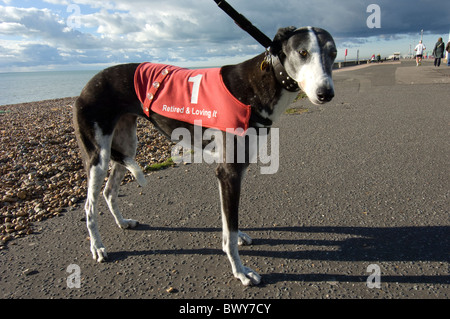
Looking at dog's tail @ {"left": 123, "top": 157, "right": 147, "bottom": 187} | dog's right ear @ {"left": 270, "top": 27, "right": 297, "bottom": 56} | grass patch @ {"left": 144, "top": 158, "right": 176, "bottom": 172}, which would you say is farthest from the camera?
grass patch @ {"left": 144, "top": 158, "right": 176, "bottom": 172}

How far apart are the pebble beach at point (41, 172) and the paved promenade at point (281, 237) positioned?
0.30m

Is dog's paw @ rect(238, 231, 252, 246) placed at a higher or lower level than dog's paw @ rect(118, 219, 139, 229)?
lower

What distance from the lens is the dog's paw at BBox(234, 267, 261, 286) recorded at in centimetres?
248

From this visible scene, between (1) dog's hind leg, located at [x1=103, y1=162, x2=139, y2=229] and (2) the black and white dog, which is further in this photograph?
(1) dog's hind leg, located at [x1=103, y1=162, x2=139, y2=229]

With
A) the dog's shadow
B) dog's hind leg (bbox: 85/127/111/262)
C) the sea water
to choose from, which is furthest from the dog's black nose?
the sea water

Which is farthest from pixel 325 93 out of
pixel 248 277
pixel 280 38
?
pixel 248 277

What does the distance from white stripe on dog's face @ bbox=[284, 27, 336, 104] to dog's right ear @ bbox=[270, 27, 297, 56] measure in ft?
0.22

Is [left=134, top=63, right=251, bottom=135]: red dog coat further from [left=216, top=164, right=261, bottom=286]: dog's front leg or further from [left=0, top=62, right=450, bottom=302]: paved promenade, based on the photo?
[left=0, top=62, right=450, bottom=302]: paved promenade

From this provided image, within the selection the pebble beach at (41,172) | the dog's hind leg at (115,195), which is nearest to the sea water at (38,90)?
the pebble beach at (41,172)

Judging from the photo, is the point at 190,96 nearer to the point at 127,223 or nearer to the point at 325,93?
the point at 325,93

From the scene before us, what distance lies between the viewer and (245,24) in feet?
8.32

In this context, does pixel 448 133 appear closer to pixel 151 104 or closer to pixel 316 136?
pixel 316 136

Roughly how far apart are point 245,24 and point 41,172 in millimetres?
4220

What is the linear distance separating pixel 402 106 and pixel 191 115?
8.66m
